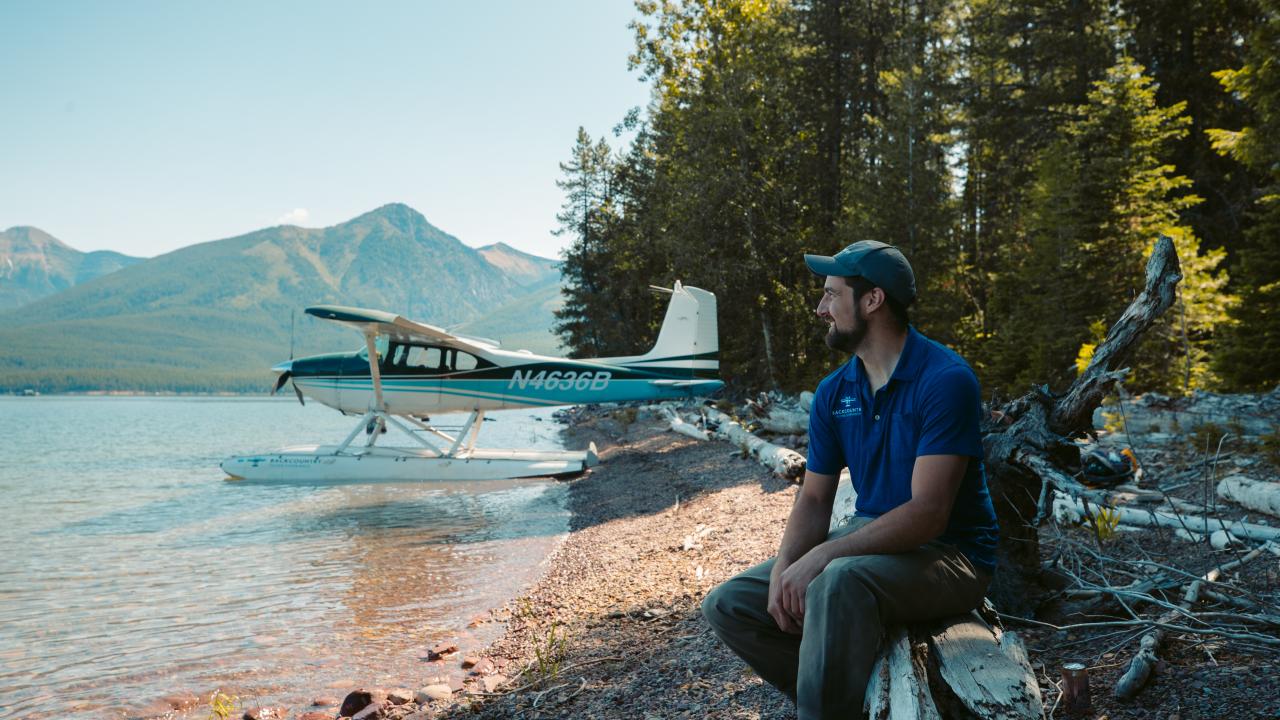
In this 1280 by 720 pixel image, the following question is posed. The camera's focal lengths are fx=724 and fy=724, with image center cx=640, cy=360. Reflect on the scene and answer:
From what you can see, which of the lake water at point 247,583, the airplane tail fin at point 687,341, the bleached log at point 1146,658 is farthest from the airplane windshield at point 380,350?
the bleached log at point 1146,658

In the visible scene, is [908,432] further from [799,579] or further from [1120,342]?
[1120,342]

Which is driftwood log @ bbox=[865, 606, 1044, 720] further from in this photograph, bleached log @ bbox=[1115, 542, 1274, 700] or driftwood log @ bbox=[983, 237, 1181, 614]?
driftwood log @ bbox=[983, 237, 1181, 614]

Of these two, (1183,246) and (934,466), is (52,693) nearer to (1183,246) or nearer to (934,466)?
(934,466)

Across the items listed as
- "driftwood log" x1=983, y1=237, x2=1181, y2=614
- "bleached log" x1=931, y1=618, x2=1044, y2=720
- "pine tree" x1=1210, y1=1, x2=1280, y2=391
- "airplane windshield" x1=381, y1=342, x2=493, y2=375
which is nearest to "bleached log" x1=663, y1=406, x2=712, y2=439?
"airplane windshield" x1=381, y1=342, x2=493, y2=375

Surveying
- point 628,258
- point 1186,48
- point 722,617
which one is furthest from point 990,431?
point 628,258

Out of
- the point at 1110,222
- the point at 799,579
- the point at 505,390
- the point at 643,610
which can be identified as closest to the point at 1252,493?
the point at 643,610

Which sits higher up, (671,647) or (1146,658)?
(1146,658)

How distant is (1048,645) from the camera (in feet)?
10.5

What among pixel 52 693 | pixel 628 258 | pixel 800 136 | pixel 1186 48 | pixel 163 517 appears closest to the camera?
pixel 52 693

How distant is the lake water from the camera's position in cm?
466

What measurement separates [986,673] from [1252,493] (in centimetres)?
544

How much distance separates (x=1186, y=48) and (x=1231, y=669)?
21202 millimetres

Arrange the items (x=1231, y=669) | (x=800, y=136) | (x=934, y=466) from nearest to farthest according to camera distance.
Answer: (x=934, y=466) → (x=1231, y=669) → (x=800, y=136)

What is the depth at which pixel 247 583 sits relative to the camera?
6840mm
